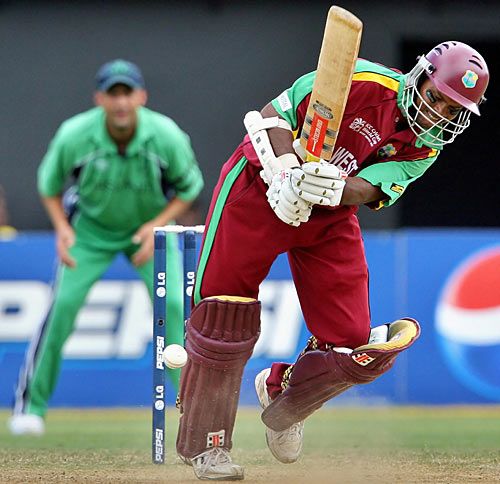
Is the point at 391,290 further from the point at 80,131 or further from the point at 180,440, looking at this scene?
the point at 180,440

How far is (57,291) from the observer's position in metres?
7.29

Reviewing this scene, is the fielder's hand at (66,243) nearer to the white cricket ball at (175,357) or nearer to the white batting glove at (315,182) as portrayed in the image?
the white cricket ball at (175,357)

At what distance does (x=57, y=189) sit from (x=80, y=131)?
359 millimetres

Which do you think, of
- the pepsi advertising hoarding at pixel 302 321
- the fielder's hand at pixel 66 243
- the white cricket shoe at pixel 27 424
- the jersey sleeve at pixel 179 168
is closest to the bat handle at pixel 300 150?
the jersey sleeve at pixel 179 168

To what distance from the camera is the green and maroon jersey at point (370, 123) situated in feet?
14.9

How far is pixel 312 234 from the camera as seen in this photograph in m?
4.66

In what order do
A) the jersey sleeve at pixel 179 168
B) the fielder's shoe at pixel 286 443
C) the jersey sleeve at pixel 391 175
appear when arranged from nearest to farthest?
1. the jersey sleeve at pixel 391 175
2. the fielder's shoe at pixel 286 443
3. the jersey sleeve at pixel 179 168

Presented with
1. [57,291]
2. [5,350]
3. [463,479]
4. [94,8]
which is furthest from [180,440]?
[94,8]

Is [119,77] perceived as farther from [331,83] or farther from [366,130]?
[331,83]

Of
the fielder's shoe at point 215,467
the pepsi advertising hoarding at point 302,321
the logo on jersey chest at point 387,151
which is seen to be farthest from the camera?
the pepsi advertising hoarding at point 302,321

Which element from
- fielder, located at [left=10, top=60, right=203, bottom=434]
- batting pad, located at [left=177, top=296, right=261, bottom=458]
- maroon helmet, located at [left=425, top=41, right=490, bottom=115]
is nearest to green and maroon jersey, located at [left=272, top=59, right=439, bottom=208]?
maroon helmet, located at [left=425, top=41, right=490, bottom=115]

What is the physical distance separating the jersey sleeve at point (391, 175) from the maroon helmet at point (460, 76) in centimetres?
35

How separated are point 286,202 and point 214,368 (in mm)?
794

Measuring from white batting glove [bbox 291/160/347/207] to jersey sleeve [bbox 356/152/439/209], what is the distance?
26 centimetres
